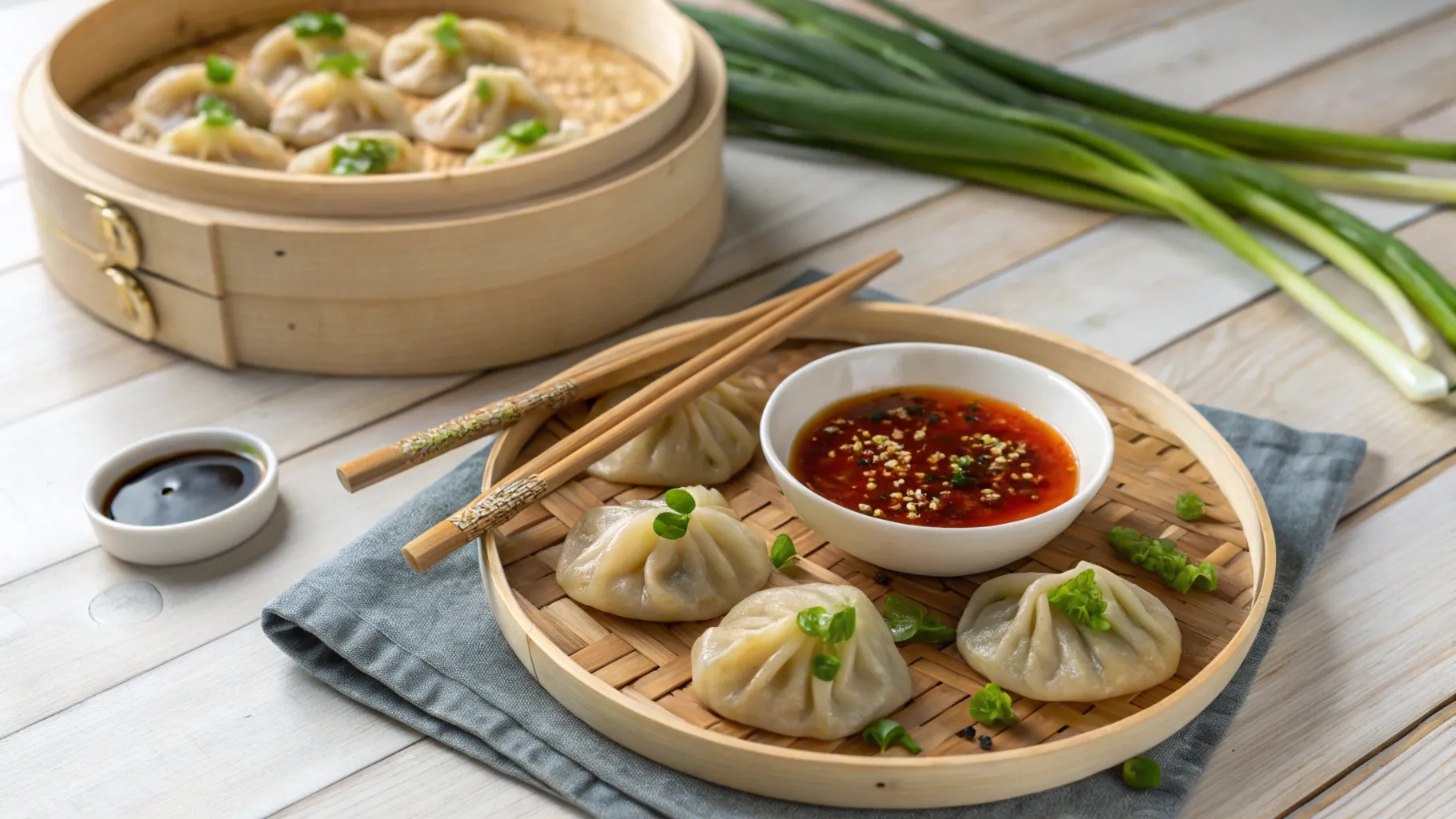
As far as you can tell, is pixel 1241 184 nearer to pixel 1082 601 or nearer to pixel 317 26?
pixel 1082 601

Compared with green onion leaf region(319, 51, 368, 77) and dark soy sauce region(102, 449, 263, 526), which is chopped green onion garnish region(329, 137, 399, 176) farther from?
dark soy sauce region(102, 449, 263, 526)

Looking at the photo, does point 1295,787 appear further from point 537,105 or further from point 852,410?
point 537,105

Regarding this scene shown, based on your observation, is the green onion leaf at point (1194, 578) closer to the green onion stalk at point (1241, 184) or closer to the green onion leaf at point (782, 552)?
the green onion leaf at point (782, 552)

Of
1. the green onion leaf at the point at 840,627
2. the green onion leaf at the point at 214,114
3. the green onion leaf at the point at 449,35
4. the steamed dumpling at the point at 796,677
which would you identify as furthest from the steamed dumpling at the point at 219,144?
the green onion leaf at the point at 840,627

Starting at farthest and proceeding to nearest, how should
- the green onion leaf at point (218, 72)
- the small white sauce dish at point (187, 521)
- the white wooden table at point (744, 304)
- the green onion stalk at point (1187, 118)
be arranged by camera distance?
the green onion stalk at point (1187, 118)
the green onion leaf at point (218, 72)
the small white sauce dish at point (187, 521)
the white wooden table at point (744, 304)

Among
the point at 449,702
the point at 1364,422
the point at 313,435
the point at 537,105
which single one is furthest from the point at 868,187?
the point at 449,702

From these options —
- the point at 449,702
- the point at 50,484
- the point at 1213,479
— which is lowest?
the point at 50,484

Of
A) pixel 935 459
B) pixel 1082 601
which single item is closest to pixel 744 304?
pixel 935 459
